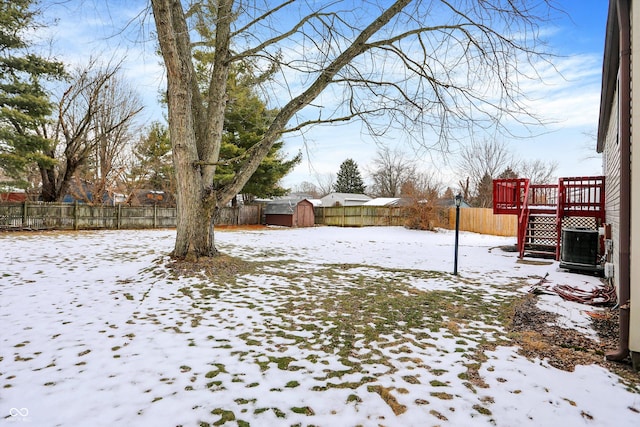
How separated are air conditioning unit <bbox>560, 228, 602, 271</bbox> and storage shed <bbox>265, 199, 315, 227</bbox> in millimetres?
16565

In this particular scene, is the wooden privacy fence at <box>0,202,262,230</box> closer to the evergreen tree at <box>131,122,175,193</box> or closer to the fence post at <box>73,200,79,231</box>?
the fence post at <box>73,200,79,231</box>

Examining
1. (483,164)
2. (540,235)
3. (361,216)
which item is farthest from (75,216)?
(483,164)

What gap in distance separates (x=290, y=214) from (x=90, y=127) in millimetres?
12056

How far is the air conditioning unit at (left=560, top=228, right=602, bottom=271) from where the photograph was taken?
20.7ft

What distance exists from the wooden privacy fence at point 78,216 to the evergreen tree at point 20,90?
1813 mm

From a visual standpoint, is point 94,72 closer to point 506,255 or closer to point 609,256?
point 506,255

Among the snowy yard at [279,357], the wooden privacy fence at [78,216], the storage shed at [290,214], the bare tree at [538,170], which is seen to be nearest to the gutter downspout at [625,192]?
the snowy yard at [279,357]

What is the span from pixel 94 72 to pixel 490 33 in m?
19.3

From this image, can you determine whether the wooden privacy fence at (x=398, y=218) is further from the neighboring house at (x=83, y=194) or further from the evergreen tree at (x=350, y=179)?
the evergreen tree at (x=350, y=179)

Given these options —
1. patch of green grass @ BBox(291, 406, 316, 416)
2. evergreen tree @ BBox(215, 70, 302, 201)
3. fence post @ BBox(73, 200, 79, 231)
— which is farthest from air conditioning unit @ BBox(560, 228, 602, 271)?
fence post @ BBox(73, 200, 79, 231)

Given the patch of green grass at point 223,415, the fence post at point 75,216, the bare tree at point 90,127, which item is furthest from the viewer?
the bare tree at point 90,127

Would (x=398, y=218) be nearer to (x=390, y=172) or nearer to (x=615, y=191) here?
(x=615, y=191)

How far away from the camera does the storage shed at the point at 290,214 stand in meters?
22.0

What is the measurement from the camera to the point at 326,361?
2838 mm
